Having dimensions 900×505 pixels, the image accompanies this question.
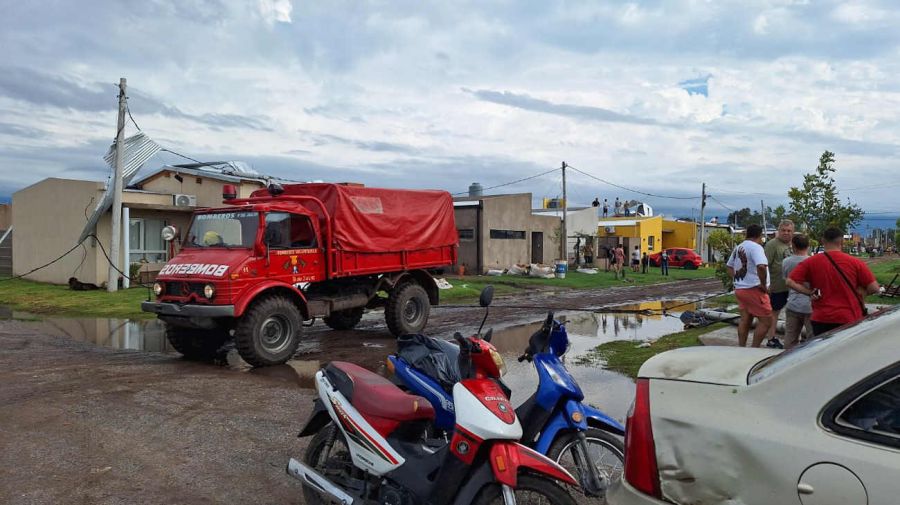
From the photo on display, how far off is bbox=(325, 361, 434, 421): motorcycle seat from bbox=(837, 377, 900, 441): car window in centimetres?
221

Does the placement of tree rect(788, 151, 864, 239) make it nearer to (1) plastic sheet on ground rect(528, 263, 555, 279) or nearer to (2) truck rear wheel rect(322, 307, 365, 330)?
(2) truck rear wheel rect(322, 307, 365, 330)

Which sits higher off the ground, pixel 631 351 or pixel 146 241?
pixel 146 241

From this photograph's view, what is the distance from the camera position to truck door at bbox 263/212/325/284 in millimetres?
9430

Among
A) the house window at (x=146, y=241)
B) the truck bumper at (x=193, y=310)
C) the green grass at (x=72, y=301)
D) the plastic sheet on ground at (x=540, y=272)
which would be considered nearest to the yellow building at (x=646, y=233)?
the plastic sheet on ground at (x=540, y=272)

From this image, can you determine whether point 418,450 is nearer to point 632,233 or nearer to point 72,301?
point 72,301

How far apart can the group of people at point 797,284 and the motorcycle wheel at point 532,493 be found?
324cm

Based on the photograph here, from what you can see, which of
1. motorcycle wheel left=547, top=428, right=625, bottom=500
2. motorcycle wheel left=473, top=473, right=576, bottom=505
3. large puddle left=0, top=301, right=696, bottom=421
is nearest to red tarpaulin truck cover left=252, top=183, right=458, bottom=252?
large puddle left=0, top=301, right=696, bottom=421

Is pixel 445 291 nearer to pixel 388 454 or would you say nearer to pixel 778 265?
pixel 778 265

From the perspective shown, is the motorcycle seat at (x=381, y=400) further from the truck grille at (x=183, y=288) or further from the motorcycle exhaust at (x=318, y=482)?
the truck grille at (x=183, y=288)

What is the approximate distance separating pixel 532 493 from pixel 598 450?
1101mm

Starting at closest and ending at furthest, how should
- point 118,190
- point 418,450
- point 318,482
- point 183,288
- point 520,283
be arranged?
point 418,450
point 318,482
point 183,288
point 118,190
point 520,283

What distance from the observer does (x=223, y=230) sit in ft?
31.5

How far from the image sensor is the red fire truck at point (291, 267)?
8.81m

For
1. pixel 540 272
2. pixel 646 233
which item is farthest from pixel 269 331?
pixel 646 233
